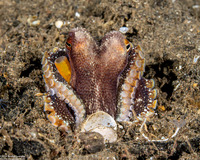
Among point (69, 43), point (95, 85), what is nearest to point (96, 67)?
point (95, 85)

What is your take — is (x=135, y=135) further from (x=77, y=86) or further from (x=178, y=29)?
(x=178, y=29)

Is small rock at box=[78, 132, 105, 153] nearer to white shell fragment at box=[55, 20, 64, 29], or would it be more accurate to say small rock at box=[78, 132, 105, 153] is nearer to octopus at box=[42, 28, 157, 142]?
octopus at box=[42, 28, 157, 142]

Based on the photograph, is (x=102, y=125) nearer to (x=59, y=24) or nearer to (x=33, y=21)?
(x=59, y=24)

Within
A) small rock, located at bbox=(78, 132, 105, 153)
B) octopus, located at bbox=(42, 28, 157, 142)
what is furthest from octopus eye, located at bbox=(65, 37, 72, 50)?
small rock, located at bbox=(78, 132, 105, 153)

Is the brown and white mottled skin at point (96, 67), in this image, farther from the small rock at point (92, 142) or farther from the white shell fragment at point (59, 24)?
the white shell fragment at point (59, 24)

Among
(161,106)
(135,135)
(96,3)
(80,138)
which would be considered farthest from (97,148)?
(96,3)
